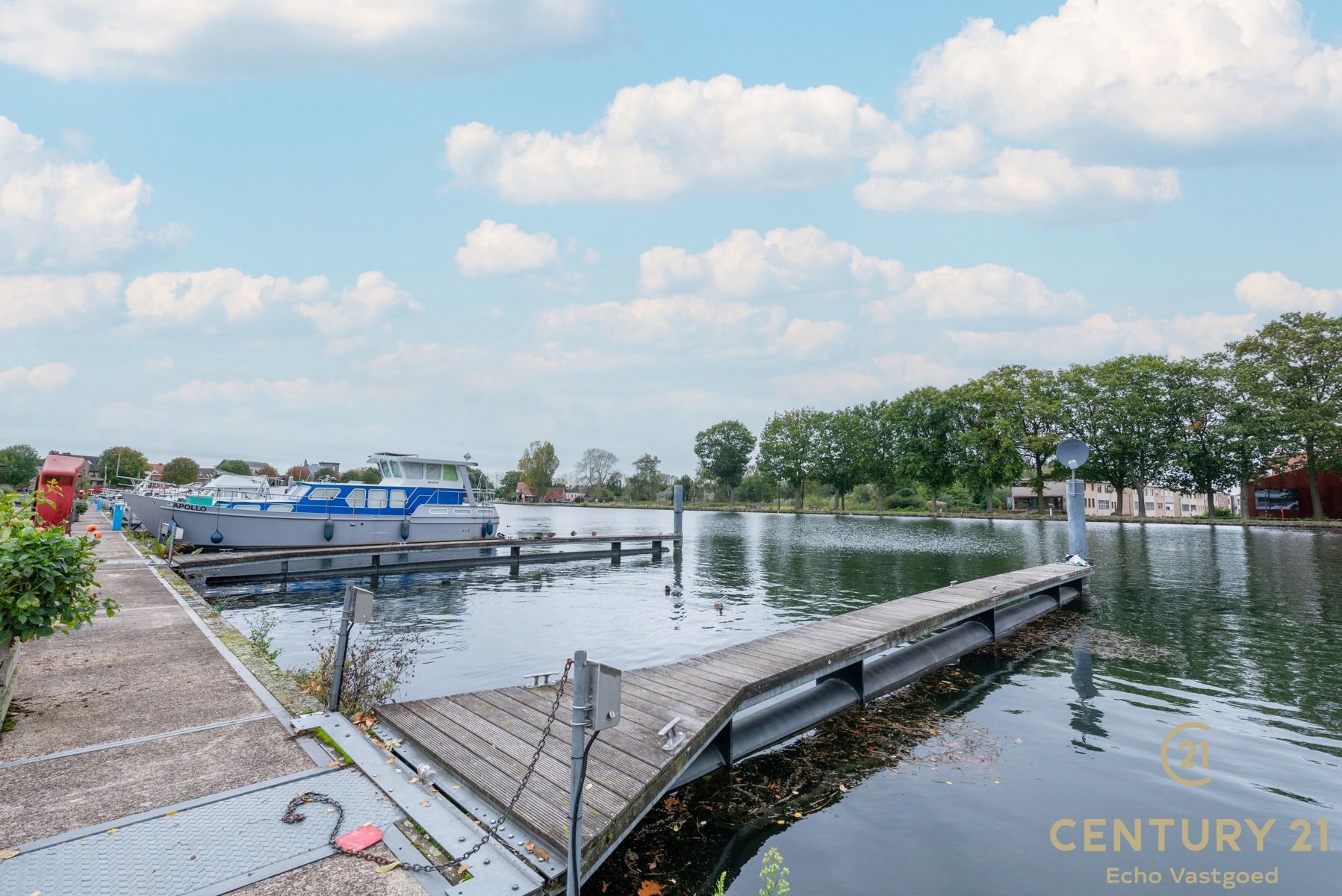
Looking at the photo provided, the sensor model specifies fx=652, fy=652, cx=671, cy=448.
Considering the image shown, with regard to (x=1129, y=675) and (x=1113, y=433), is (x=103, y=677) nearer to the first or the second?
(x=1129, y=675)

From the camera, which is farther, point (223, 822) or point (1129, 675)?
point (1129, 675)

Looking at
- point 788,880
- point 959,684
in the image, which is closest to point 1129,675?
point 959,684

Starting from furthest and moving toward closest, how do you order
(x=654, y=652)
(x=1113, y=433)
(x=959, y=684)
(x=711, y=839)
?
(x=1113, y=433)
(x=654, y=652)
(x=959, y=684)
(x=711, y=839)

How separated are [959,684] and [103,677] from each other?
9787mm

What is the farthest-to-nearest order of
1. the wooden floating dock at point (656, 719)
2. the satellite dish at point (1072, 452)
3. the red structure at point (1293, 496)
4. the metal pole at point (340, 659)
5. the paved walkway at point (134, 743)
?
the red structure at point (1293, 496)
the satellite dish at point (1072, 452)
the metal pole at point (340, 659)
the wooden floating dock at point (656, 719)
the paved walkway at point (134, 743)

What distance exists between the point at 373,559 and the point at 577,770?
68.4 feet

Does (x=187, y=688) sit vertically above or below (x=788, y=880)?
above

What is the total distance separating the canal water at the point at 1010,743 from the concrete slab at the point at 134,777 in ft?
7.91

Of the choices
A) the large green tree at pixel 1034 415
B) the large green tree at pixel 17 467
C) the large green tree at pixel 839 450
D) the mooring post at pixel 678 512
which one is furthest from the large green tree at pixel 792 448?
the large green tree at pixel 17 467

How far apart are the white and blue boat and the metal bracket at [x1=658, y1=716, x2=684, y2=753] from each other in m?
20.7

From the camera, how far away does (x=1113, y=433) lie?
182 ft

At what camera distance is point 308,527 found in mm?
22297

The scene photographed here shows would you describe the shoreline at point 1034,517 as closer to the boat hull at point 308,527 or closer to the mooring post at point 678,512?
the mooring post at point 678,512

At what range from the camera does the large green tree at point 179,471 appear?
8697cm
